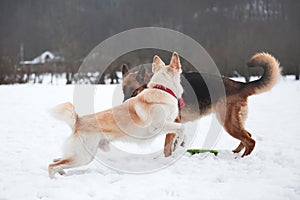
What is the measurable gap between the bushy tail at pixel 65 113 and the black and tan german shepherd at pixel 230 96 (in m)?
1.65

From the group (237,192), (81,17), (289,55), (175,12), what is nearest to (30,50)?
(81,17)

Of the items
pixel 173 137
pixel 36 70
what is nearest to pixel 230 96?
pixel 173 137

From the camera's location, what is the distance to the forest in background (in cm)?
3094

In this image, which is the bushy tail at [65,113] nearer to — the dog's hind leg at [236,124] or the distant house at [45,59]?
the dog's hind leg at [236,124]

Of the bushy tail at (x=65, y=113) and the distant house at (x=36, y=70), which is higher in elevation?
the distant house at (x=36, y=70)

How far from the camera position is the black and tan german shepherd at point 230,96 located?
483cm

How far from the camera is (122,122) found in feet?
13.1

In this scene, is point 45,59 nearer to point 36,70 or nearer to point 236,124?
point 36,70

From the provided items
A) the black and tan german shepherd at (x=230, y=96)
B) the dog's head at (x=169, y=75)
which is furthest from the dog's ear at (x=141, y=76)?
the dog's head at (x=169, y=75)

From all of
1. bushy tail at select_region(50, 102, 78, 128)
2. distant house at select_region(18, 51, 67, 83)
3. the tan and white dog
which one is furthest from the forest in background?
bushy tail at select_region(50, 102, 78, 128)

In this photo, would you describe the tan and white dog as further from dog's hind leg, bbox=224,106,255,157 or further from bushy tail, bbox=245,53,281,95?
bushy tail, bbox=245,53,281,95

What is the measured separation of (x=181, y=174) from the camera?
12.6 ft

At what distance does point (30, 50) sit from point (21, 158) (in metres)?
58.2

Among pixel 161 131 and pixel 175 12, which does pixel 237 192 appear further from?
pixel 175 12
